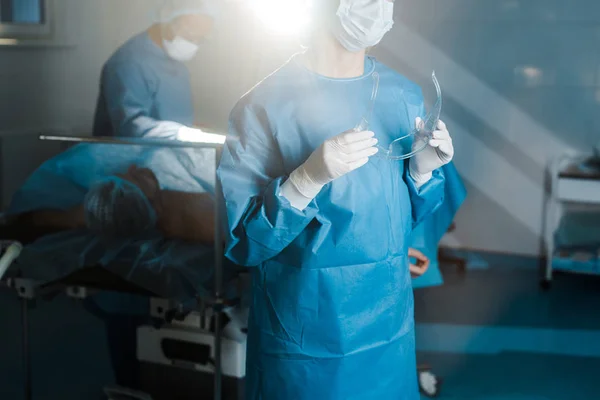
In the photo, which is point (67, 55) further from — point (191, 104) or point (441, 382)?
point (441, 382)

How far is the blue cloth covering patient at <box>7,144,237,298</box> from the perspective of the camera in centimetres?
199

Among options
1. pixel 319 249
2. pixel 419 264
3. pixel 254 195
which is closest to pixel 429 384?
pixel 419 264

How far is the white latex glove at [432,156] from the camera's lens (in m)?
1.34

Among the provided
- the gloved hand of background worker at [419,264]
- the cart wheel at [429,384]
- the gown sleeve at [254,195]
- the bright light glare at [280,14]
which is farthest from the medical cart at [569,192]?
the gown sleeve at [254,195]

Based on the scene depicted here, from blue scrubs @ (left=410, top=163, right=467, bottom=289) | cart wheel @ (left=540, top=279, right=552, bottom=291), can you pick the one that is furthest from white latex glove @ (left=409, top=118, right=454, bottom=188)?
cart wheel @ (left=540, top=279, right=552, bottom=291)

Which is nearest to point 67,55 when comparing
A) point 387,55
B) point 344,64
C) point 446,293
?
point 344,64

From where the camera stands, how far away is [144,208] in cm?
201

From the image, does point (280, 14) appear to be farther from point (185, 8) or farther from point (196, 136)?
point (196, 136)

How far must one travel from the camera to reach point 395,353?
1.44m

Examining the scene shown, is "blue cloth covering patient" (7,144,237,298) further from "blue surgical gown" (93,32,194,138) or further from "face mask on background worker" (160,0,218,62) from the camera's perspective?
"face mask on background worker" (160,0,218,62)

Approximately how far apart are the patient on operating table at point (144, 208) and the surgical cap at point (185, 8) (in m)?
0.45

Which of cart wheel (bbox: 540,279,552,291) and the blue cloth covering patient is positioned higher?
the blue cloth covering patient

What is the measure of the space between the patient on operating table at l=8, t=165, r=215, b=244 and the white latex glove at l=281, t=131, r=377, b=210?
752mm

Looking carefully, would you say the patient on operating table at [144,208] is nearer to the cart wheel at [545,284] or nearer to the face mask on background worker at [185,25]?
the face mask on background worker at [185,25]
